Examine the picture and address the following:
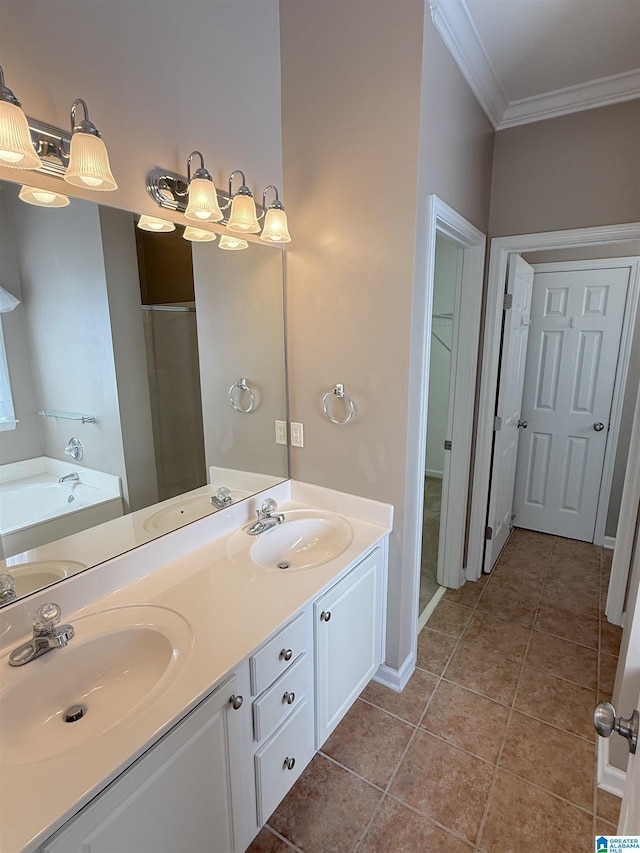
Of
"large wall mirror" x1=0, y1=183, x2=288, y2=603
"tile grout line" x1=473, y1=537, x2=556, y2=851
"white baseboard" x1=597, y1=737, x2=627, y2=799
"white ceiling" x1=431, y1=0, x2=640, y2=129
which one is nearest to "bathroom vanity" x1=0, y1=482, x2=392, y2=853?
"large wall mirror" x1=0, y1=183, x2=288, y2=603

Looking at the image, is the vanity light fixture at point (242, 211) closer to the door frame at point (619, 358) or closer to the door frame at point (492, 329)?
the door frame at point (492, 329)

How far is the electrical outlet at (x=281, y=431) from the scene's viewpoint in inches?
79.5

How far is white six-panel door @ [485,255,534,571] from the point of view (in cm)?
251

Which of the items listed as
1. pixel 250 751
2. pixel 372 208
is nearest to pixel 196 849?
pixel 250 751

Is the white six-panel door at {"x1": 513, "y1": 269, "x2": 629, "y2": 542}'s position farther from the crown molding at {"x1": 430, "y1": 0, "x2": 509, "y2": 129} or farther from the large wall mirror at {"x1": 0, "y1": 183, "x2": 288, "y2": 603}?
the large wall mirror at {"x1": 0, "y1": 183, "x2": 288, "y2": 603}

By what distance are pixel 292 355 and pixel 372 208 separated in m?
0.69

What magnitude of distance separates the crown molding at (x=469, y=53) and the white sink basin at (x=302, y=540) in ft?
6.29

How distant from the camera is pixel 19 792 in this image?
736 millimetres

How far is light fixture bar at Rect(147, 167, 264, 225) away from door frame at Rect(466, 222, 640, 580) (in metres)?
1.71

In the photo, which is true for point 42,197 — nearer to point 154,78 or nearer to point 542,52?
point 154,78

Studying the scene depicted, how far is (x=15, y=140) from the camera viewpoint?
0.95m

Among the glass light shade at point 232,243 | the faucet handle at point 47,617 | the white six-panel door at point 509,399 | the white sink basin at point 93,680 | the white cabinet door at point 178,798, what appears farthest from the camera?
the white six-panel door at point 509,399

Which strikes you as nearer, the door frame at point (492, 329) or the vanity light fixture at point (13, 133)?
the vanity light fixture at point (13, 133)

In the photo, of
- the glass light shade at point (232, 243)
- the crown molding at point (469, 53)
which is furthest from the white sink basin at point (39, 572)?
the crown molding at point (469, 53)
